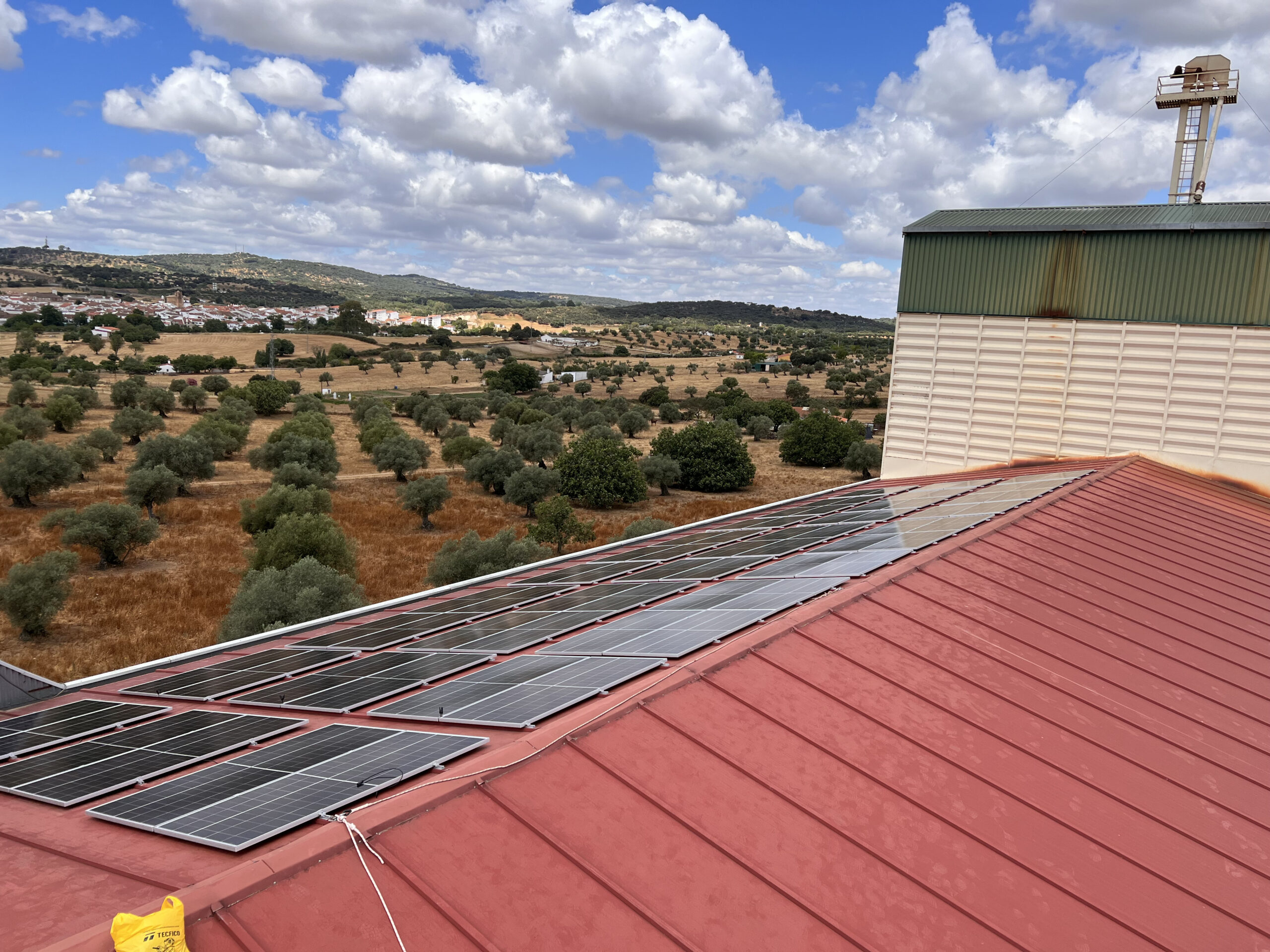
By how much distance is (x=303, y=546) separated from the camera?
33688mm

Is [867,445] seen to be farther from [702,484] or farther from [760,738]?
[760,738]

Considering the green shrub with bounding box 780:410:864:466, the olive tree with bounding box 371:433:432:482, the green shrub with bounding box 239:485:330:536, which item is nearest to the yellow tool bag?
the green shrub with bounding box 239:485:330:536

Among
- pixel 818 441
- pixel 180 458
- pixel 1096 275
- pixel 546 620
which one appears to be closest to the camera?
pixel 546 620

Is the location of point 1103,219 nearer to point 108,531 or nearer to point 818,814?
point 818,814

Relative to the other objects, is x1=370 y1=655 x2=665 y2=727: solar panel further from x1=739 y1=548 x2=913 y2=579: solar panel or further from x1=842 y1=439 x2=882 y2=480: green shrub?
x1=842 y1=439 x2=882 y2=480: green shrub

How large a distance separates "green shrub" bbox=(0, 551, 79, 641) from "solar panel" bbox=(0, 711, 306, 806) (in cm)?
2452

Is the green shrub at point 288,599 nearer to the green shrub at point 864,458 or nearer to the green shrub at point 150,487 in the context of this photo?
the green shrub at point 150,487

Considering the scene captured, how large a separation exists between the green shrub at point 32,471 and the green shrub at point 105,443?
1115 cm

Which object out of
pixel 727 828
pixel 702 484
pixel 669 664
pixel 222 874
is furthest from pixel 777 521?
pixel 702 484

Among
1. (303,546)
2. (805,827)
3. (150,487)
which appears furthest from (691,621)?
(150,487)

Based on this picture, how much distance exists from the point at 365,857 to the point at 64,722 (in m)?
6.97

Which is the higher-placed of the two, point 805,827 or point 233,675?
point 805,827

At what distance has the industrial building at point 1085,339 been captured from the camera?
21844 mm

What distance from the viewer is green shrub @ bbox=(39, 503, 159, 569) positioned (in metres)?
35.9
